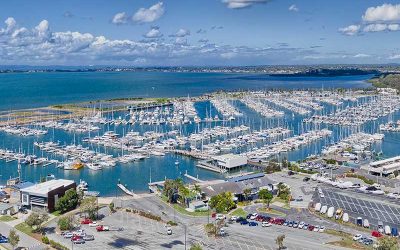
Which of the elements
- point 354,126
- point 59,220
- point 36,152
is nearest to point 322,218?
point 59,220

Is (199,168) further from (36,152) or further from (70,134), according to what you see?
(70,134)

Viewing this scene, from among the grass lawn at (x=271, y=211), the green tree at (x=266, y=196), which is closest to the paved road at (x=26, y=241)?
the grass lawn at (x=271, y=211)

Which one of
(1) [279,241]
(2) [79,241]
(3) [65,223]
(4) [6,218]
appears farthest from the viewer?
(4) [6,218]

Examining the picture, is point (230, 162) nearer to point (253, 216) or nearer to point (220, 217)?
point (253, 216)

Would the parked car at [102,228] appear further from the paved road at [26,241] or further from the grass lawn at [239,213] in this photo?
the grass lawn at [239,213]

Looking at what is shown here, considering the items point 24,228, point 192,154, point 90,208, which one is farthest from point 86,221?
point 192,154

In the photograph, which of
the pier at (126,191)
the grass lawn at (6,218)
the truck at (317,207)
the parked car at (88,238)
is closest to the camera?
the parked car at (88,238)
